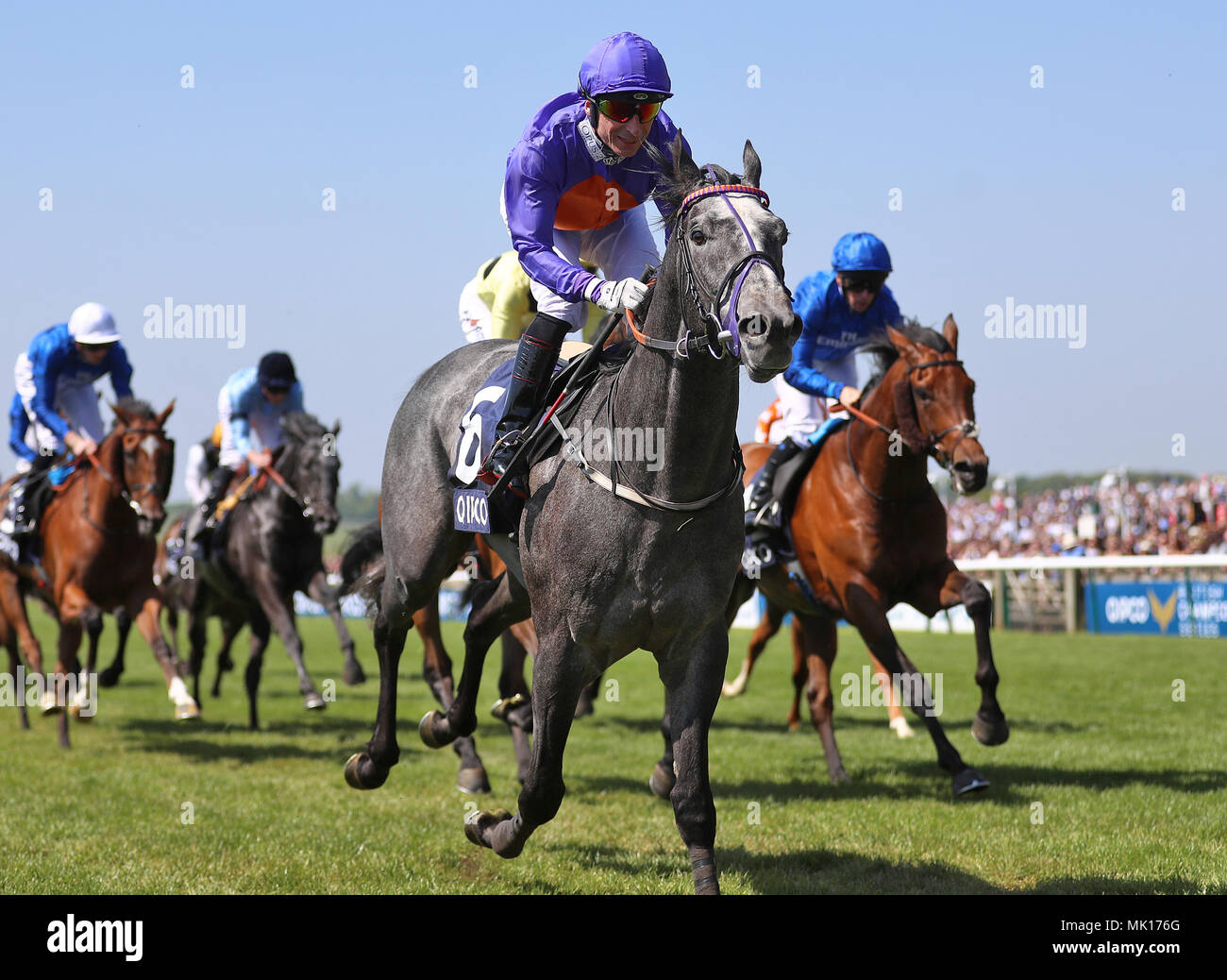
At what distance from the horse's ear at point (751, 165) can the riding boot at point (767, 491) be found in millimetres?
4543

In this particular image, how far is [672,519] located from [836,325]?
473 centimetres

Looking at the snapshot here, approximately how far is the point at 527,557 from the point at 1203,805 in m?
4.21

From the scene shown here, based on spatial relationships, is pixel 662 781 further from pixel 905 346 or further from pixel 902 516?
pixel 905 346

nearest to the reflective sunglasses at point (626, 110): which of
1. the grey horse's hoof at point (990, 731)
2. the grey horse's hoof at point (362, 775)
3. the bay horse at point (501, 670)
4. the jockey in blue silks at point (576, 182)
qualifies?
the jockey in blue silks at point (576, 182)

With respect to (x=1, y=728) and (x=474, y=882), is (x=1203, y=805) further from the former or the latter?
(x=1, y=728)

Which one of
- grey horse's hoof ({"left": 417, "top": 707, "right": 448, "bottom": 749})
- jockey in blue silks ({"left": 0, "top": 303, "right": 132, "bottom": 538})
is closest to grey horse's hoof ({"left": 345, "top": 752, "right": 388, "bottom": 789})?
grey horse's hoof ({"left": 417, "top": 707, "right": 448, "bottom": 749})

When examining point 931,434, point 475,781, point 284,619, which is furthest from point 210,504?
point 931,434

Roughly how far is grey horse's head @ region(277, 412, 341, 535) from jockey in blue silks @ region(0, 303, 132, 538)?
1.47m

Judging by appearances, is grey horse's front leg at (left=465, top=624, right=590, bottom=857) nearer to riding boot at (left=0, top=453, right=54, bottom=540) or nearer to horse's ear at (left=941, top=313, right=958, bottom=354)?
horse's ear at (left=941, top=313, right=958, bottom=354)

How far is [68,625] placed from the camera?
9547mm

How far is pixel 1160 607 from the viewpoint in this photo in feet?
67.2

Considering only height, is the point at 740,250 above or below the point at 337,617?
above

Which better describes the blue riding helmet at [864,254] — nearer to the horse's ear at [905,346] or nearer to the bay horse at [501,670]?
the horse's ear at [905,346]
